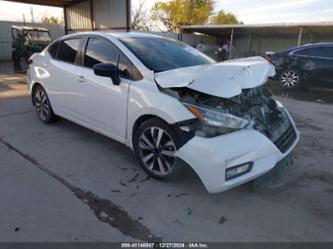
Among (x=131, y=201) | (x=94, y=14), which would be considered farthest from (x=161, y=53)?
(x=94, y=14)

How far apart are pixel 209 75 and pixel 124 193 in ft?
4.76

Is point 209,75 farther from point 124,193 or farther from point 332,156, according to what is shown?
point 332,156

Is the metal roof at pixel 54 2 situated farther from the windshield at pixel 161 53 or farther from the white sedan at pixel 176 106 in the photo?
the windshield at pixel 161 53

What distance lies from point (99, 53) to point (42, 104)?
1.85m

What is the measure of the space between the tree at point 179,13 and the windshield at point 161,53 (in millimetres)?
28736

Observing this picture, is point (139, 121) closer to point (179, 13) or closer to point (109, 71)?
point (109, 71)

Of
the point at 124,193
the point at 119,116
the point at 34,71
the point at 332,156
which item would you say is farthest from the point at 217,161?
the point at 34,71

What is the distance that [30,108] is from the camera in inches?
237

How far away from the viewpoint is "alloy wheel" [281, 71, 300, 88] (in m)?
9.10

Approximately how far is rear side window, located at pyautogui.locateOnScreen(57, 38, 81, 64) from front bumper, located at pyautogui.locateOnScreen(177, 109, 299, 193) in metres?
2.45

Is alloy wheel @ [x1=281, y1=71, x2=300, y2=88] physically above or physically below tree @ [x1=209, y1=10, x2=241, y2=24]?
below

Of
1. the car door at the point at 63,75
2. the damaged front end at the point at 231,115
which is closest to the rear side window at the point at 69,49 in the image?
the car door at the point at 63,75

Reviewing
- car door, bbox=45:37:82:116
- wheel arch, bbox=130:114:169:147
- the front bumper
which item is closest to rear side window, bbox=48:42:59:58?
car door, bbox=45:37:82:116

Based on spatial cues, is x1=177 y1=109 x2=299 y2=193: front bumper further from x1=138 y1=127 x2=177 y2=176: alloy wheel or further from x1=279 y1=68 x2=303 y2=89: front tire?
x1=279 y1=68 x2=303 y2=89: front tire
